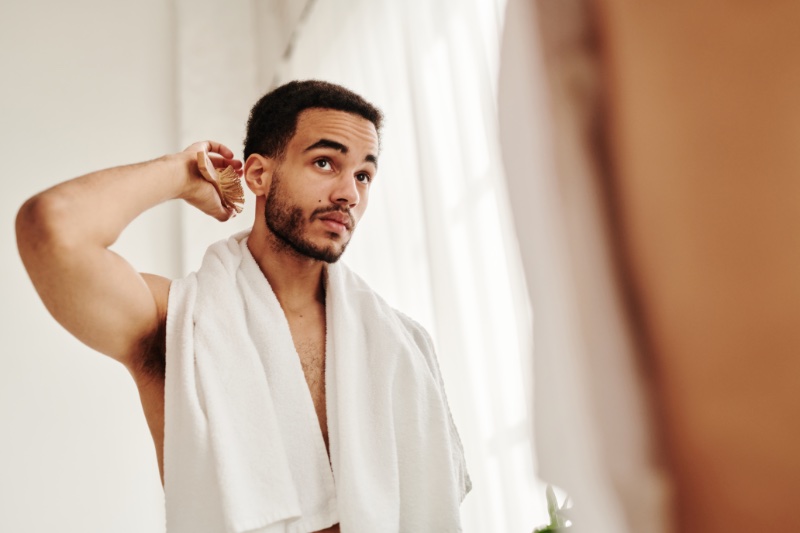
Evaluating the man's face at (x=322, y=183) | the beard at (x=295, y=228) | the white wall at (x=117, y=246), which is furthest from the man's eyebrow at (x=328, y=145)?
the white wall at (x=117, y=246)

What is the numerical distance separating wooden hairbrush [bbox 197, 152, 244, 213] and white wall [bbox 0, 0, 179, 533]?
1.07 m

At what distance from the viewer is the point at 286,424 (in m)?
1.12

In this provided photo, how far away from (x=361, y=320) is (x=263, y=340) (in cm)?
22

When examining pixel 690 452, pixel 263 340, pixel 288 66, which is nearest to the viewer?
pixel 690 452

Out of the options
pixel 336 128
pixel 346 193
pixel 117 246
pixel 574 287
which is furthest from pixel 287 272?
pixel 117 246

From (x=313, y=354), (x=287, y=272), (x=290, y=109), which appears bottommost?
(x=313, y=354)

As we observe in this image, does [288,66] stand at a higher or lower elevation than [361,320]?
higher

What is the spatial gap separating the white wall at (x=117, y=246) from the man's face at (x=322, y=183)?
1138 millimetres

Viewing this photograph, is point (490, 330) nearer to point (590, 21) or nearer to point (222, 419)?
point (222, 419)

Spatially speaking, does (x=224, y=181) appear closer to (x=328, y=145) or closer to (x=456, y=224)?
(x=328, y=145)

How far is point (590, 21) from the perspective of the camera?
16.0 inches

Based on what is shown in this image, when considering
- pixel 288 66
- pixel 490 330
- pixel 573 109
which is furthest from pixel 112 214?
pixel 288 66

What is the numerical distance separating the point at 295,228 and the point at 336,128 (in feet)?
0.72

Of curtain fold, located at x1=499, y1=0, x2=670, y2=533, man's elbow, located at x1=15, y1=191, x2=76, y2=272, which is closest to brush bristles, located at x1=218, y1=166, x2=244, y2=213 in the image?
man's elbow, located at x1=15, y1=191, x2=76, y2=272
